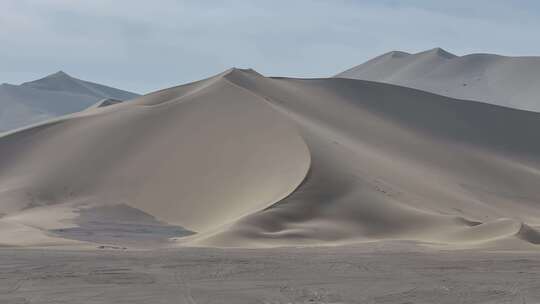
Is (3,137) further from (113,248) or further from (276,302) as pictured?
(276,302)

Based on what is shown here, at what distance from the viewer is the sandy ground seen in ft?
67.3

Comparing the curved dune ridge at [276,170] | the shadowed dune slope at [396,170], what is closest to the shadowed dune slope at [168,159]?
the curved dune ridge at [276,170]

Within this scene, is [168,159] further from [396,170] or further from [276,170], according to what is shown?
[396,170]

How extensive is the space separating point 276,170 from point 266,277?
3056 centimetres

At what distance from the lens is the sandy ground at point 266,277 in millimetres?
20516

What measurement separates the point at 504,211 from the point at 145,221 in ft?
77.2

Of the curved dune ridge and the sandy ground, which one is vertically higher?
the curved dune ridge

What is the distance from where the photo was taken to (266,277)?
24312 millimetres

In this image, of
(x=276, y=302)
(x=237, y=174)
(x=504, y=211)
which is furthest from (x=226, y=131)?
(x=276, y=302)

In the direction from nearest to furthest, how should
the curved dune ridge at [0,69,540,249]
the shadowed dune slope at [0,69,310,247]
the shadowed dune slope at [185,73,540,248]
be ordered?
the shadowed dune slope at [185,73,540,248]
the curved dune ridge at [0,69,540,249]
the shadowed dune slope at [0,69,310,247]

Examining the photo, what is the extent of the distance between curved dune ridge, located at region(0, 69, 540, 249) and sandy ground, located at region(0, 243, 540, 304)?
8.65 metres

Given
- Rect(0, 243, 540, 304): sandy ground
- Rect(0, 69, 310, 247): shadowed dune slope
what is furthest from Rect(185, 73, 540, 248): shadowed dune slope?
Rect(0, 243, 540, 304): sandy ground

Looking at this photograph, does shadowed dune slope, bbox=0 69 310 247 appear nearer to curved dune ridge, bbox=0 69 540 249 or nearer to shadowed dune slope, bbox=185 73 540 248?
curved dune ridge, bbox=0 69 540 249

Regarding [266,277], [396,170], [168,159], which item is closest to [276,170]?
[396,170]
